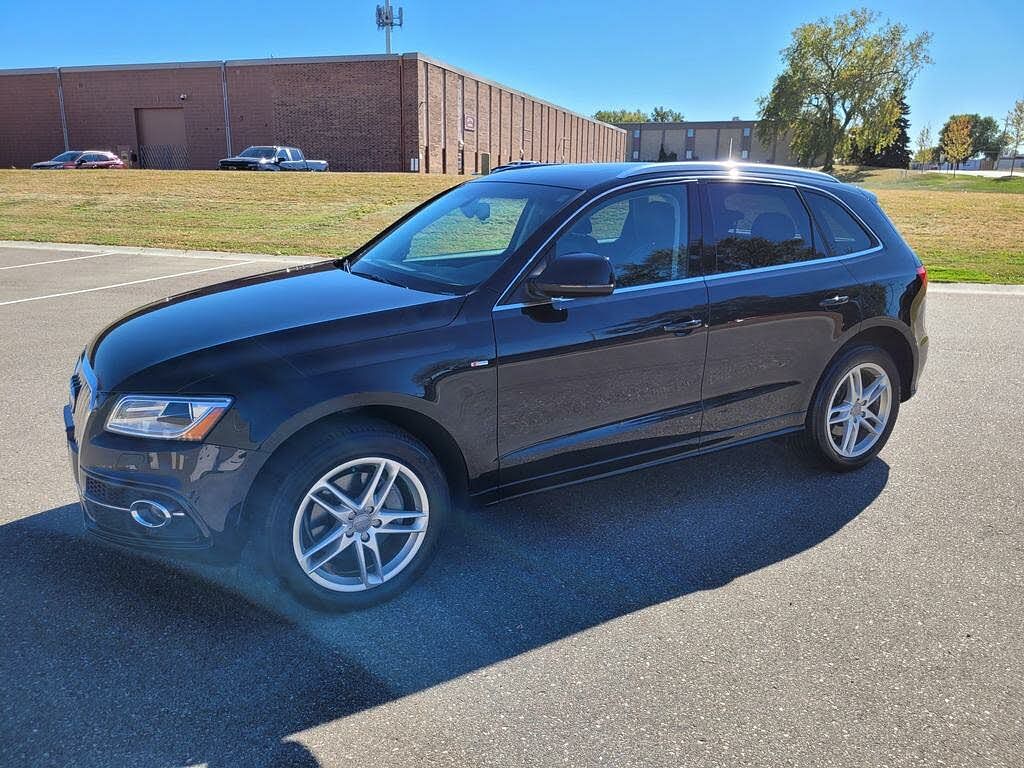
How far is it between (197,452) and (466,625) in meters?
1.23

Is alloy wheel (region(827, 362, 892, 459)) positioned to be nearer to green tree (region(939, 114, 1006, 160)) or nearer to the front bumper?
the front bumper

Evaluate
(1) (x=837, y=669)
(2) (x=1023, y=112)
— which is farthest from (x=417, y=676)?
(2) (x=1023, y=112)

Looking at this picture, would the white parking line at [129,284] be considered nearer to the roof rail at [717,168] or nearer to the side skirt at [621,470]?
the side skirt at [621,470]

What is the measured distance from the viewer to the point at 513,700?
2.67 metres

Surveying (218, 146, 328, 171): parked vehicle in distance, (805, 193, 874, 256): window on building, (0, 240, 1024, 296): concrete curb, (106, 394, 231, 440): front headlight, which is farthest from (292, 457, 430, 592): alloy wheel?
(218, 146, 328, 171): parked vehicle in distance

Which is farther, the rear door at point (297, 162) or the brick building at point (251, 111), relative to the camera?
the brick building at point (251, 111)

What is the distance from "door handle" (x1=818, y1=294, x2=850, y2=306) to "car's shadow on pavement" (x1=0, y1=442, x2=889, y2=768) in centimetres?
107

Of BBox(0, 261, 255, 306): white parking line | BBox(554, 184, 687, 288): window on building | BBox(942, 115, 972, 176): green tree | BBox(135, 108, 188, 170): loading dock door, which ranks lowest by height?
BBox(0, 261, 255, 306): white parking line

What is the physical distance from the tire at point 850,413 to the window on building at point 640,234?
1.25 m

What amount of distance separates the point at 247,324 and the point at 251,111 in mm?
49579

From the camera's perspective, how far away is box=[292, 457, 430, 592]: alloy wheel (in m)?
3.04

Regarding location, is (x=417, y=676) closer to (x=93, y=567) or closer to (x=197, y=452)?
(x=197, y=452)

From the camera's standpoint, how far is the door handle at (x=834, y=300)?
4.23 metres

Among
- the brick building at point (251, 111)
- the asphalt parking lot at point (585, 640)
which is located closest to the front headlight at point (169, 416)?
the asphalt parking lot at point (585, 640)
